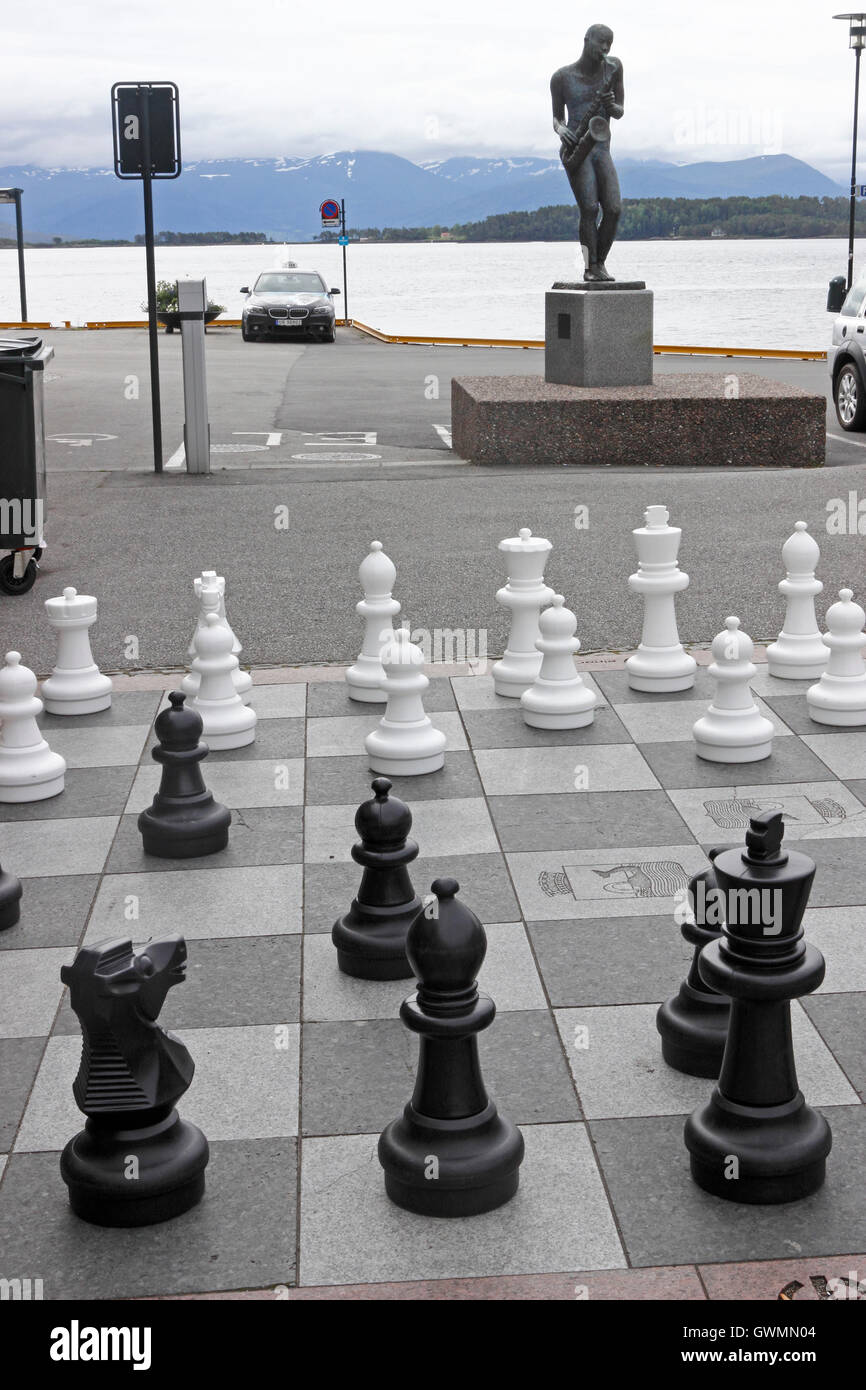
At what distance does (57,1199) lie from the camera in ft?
9.53

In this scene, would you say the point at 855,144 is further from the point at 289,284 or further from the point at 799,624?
the point at 799,624

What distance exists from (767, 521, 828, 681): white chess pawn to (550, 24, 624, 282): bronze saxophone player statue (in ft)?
27.1

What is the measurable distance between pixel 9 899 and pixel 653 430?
9386 mm

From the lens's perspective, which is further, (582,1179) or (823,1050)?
(823,1050)

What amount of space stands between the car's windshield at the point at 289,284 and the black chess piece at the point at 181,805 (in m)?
26.2

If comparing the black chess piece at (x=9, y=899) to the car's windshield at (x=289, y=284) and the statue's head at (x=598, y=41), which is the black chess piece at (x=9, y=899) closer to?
the statue's head at (x=598, y=41)

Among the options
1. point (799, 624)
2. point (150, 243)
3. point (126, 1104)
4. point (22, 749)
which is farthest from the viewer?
point (150, 243)

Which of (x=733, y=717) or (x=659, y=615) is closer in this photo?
(x=733, y=717)

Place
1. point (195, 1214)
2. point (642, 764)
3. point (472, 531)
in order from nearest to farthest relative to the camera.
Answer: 1. point (195, 1214)
2. point (642, 764)
3. point (472, 531)

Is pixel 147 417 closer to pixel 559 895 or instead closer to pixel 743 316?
pixel 559 895

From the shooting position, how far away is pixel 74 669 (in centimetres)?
607

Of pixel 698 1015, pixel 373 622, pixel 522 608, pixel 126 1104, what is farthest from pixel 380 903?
pixel 522 608
